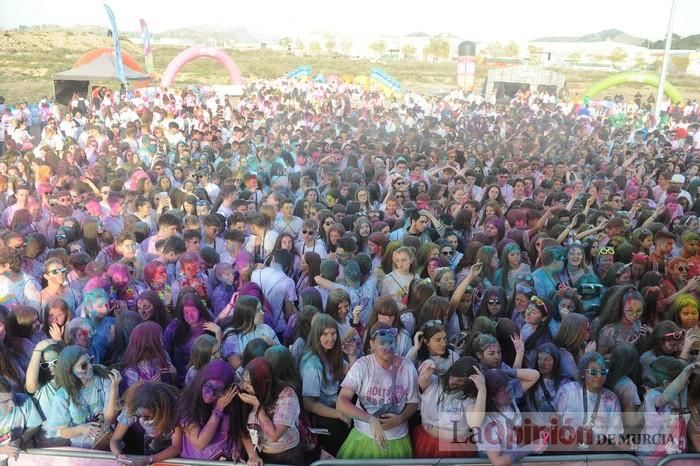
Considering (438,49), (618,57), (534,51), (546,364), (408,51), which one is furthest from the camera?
(408,51)

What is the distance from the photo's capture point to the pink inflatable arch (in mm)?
23938

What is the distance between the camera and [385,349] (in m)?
3.35

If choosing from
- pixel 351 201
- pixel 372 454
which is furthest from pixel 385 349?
pixel 351 201

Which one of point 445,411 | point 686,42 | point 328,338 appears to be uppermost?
point 686,42

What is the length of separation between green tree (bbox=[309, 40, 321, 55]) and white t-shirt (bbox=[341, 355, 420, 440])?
209 feet

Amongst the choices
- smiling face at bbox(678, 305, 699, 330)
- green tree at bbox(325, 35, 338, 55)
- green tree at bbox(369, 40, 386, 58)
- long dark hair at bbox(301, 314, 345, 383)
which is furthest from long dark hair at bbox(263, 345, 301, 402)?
green tree at bbox(369, 40, 386, 58)

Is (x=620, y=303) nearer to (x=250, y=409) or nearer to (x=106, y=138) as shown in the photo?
(x=250, y=409)

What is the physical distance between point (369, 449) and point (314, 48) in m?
66.9

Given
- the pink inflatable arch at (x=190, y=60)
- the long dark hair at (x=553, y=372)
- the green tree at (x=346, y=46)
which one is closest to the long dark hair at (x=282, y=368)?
the long dark hair at (x=553, y=372)

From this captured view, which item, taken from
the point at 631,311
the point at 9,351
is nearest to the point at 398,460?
the point at 631,311

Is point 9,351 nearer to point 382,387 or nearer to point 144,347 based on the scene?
point 144,347

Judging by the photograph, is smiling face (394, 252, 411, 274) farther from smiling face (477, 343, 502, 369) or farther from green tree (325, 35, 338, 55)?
green tree (325, 35, 338, 55)

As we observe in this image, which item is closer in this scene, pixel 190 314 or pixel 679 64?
pixel 190 314

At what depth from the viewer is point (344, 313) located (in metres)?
4.06
